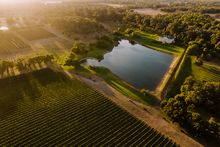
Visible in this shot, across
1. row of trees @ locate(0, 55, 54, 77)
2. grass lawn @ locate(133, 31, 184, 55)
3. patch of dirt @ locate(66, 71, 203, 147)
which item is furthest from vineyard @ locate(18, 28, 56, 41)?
grass lawn @ locate(133, 31, 184, 55)

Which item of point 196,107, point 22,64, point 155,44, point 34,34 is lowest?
point 196,107

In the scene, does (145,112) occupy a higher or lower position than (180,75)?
lower

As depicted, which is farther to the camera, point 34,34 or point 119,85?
point 34,34

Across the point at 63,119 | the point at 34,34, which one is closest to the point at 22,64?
the point at 63,119

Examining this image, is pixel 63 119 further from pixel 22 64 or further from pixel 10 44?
pixel 10 44

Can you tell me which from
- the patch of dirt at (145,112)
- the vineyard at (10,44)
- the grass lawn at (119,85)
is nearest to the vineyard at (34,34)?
the vineyard at (10,44)

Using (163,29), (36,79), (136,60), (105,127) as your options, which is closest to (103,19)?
(163,29)

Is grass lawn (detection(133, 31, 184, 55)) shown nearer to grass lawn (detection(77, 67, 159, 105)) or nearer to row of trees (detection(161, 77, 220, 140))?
row of trees (detection(161, 77, 220, 140))

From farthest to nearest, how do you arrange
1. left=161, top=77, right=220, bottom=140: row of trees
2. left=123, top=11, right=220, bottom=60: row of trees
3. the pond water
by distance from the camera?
1. left=123, top=11, right=220, bottom=60: row of trees
2. the pond water
3. left=161, top=77, right=220, bottom=140: row of trees
